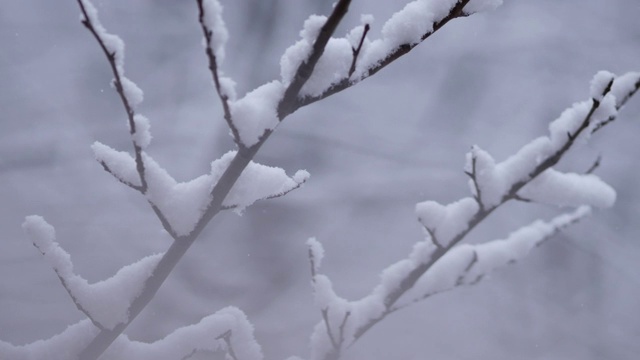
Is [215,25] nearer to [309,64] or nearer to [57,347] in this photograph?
[309,64]

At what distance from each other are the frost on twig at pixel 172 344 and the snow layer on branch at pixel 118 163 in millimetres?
907

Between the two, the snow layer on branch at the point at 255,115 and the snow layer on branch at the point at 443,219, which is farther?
the snow layer on branch at the point at 443,219

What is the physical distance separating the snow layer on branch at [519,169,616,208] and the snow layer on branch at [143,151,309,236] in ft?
3.95

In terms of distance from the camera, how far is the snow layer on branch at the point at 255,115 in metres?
1.69

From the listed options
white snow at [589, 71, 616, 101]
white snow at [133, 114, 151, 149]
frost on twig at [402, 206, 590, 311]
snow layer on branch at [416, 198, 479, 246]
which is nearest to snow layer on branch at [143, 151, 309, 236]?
white snow at [133, 114, 151, 149]

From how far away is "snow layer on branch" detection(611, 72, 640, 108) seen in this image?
7.07ft

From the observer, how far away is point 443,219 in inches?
95.2

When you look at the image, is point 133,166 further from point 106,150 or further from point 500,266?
point 500,266

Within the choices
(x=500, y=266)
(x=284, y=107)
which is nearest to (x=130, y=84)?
(x=284, y=107)

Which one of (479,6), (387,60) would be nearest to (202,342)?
(387,60)

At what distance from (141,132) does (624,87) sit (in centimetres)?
203

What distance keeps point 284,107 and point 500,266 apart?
5.61 feet

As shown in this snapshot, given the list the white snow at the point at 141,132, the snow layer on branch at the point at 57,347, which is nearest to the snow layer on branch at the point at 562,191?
the white snow at the point at 141,132

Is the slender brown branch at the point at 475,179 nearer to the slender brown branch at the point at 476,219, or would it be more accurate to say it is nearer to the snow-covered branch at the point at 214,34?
the slender brown branch at the point at 476,219
